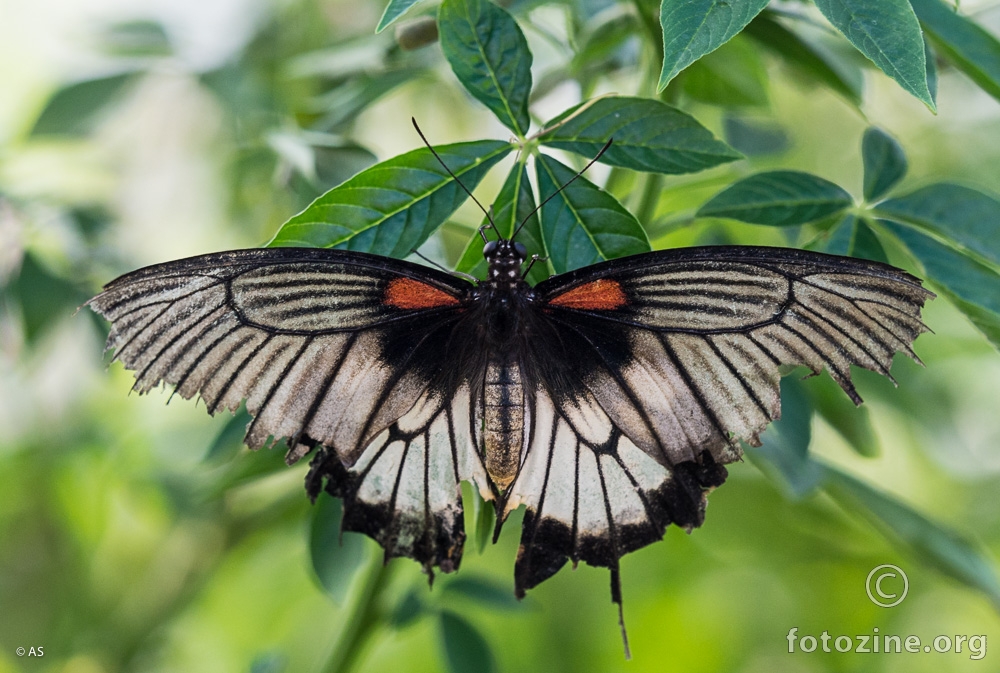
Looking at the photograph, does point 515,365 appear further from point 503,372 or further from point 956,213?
point 956,213

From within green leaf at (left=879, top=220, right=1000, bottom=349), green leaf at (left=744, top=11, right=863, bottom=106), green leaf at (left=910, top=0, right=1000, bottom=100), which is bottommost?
green leaf at (left=879, top=220, right=1000, bottom=349)

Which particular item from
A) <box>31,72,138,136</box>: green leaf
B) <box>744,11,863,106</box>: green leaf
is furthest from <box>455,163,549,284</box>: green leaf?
<box>31,72,138,136</box>: green leaf

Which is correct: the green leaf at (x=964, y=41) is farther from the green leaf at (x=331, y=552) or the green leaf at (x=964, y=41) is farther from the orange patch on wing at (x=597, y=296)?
the green leaf at (x=331, y=552)

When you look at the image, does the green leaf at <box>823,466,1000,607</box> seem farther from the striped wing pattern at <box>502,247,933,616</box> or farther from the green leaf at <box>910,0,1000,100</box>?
the green leaf at <box>910,0,1000,100</box>

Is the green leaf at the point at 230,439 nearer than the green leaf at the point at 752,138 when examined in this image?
Yes

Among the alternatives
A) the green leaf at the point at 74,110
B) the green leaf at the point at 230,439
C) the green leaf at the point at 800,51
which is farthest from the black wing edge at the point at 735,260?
the green leaf at the point at 74,110

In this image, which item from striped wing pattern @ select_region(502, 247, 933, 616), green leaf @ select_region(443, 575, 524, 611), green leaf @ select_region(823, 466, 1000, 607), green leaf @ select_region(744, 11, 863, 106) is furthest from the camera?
green leaf @ select_region(443, 575, 524, 611)

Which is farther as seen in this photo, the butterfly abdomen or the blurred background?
the blurred background

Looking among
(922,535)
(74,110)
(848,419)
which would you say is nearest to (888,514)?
(922,535)
